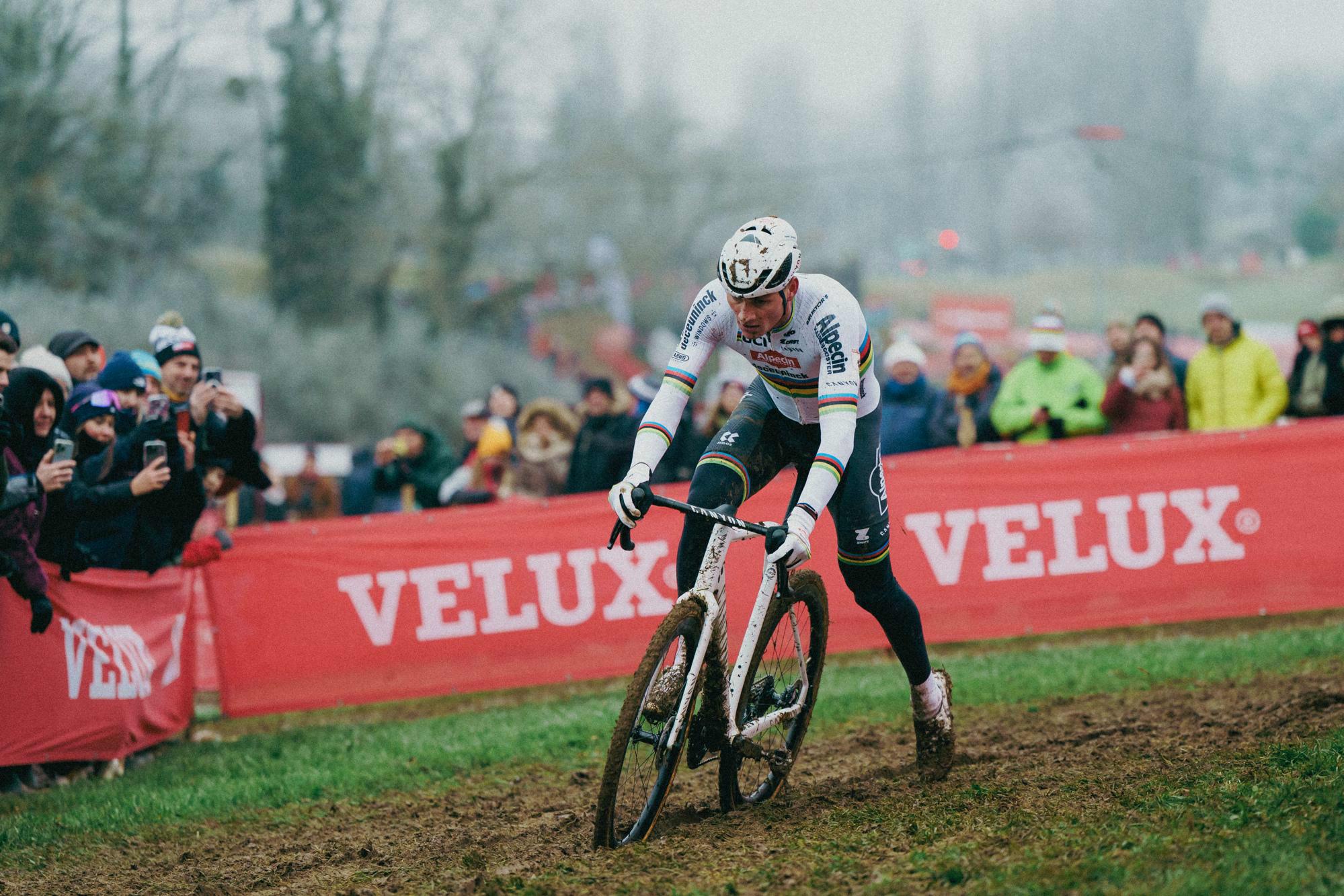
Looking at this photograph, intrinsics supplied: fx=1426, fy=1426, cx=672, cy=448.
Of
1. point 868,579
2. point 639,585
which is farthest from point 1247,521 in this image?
point 868,579

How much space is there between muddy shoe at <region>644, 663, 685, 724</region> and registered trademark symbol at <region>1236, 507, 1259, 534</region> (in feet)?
22.5

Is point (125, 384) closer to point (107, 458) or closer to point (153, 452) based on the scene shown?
point (107, 458)

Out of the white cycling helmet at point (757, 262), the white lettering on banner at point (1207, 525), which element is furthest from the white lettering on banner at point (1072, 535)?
the white cycling helmet at point (757, 262)

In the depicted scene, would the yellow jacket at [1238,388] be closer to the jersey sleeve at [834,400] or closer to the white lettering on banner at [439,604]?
the white lettering on banner at [439,604]

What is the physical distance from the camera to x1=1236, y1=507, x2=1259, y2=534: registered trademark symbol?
36.1ft

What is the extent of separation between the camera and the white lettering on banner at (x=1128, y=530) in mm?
11039

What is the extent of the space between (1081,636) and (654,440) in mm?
6600

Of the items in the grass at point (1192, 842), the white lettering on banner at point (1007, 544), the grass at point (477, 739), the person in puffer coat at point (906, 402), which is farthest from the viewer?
the person in puffer coat at point (906, 402)

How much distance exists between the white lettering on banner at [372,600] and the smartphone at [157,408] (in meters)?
2.35

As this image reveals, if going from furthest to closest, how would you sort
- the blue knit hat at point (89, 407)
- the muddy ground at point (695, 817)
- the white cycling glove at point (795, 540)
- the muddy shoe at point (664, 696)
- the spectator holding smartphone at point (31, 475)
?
the blue knit hat at point (89, 407) < the spectator holding smartphone at point (31, 475) < the white cycling glove at point (795, 540) < the muddy shoe at point (664, 696) < the muddy ground at point (695, 817)

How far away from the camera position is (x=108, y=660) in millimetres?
9039

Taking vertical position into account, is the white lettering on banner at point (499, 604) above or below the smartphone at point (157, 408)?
below

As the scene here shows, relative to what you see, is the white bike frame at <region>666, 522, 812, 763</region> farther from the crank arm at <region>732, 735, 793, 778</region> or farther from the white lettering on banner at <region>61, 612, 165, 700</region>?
the white lettering on banner at <region>61, 612, 165, 700</region>

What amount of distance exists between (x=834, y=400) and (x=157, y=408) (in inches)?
183
